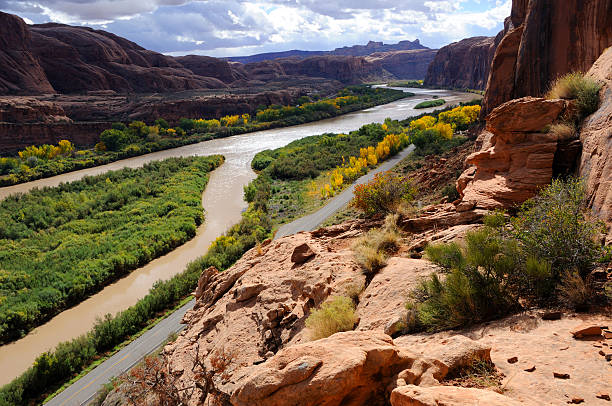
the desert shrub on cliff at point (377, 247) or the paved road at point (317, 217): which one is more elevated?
the desert shrub on cliff at point (377, 247)

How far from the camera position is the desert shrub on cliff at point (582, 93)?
1081cm

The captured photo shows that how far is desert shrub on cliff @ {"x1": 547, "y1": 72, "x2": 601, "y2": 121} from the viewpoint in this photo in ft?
35.5

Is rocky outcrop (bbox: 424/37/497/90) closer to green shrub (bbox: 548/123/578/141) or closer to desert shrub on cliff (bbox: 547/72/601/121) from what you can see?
desert shrub on cliff (bbox: 547/72/601/121)

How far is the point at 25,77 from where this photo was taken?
87312 mm

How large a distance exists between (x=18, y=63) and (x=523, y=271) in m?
115

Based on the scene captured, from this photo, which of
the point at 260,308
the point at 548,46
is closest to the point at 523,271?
the point at 260,308

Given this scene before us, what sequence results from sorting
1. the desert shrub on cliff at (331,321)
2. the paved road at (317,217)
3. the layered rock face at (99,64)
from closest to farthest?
the desert shrub on cliff at (331,321) → the paved road at (317,217) → the layered rock face at (99,64)

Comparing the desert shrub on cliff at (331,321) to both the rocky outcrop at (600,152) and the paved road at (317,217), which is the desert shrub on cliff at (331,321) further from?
the paved road at (317,217)

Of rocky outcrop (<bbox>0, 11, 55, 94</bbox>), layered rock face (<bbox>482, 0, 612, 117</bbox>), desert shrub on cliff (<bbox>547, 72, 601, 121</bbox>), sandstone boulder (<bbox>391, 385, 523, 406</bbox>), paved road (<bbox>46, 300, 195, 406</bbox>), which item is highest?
rocky outcrop (<bbox>0, 11, 55, 94</bbox>)

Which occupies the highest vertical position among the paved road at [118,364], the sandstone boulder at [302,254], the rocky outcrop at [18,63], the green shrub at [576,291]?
the rocky outcrop at [18,63]

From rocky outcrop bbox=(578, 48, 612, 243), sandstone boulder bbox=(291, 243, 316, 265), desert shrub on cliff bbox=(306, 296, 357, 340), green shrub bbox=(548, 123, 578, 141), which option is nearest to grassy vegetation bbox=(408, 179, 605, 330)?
rocky outcrop bbox=(578, 48, 612, 243)

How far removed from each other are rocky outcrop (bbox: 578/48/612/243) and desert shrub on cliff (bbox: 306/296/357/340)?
5.82 metres

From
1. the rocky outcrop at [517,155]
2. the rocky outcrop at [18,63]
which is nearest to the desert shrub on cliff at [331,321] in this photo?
the rocky outcrop at [517,155]

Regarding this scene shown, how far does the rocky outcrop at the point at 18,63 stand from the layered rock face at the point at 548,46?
10040 centimetres
